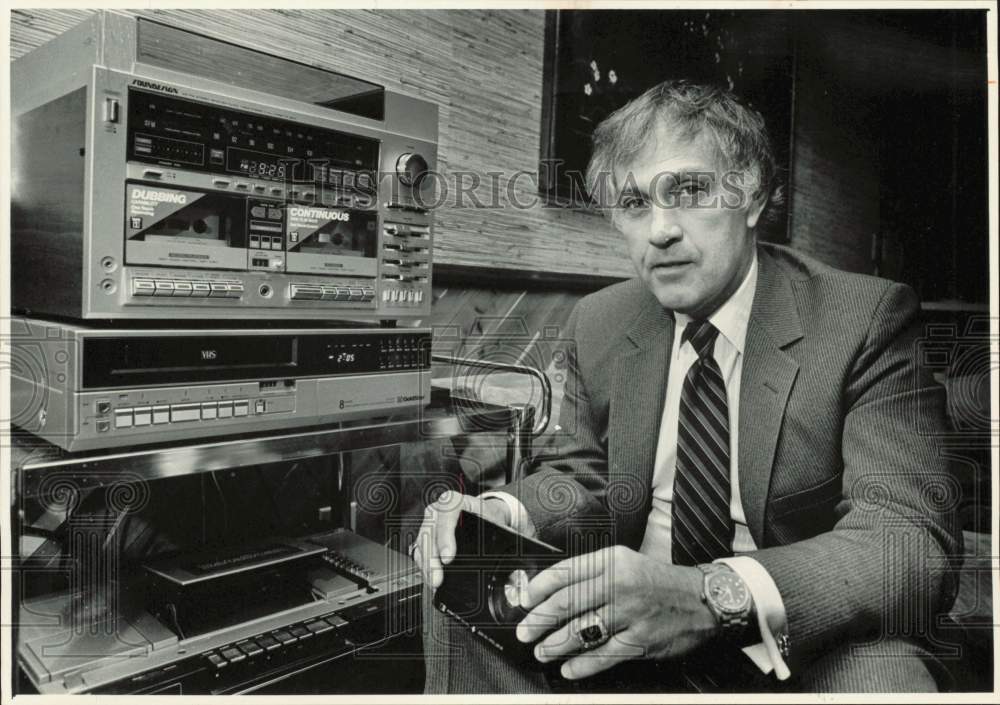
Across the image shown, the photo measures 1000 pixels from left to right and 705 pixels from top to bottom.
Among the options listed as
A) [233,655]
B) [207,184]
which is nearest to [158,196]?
[207,184]

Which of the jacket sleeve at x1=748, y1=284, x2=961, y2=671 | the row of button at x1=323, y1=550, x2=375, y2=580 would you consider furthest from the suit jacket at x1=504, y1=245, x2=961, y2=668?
the row of button at x1=323, y1=550, x2=375, y2=580

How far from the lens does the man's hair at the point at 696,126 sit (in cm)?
104

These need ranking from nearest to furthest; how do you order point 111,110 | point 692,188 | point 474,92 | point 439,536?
point 111,110 < point 439,536 < point 692,188 < point 474,92

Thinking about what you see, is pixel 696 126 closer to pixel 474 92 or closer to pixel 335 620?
pixel 474 92

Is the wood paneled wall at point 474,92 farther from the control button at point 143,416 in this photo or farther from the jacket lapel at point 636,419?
the control button at point 143,416

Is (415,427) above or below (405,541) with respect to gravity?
above

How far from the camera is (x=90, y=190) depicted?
2.23 feet

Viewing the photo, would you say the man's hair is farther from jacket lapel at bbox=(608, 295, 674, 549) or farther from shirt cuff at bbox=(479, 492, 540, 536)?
shirt cuff at bbox=(479, 492, 540, 536)

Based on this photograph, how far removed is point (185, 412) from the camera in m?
0.73

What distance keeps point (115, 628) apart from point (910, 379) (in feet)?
→ 3.30

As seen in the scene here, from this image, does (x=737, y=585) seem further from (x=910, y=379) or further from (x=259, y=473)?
(x=259, y=473)

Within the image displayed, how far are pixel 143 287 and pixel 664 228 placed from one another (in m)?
0.70

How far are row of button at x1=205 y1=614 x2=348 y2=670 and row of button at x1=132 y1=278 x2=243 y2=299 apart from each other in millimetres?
389

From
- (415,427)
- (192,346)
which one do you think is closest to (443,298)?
(415,427)
